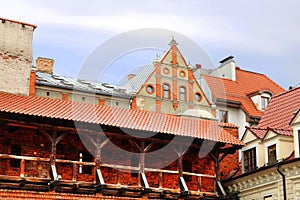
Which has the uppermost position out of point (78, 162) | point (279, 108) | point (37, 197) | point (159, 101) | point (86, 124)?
point (159, 101)

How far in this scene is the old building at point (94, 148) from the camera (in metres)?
22.8

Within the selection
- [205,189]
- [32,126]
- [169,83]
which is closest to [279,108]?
[205,189]

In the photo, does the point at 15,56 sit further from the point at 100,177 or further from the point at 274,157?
the point at 274,157

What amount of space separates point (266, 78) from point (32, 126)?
89.4 ft

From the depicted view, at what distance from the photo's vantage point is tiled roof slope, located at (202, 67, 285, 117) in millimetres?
41094

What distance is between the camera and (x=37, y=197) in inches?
859

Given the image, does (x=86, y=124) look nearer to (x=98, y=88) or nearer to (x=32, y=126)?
(x=32, y=126)

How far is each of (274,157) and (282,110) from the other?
331 centimetres

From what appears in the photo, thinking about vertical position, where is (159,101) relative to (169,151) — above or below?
above

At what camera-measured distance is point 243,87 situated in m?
43.5

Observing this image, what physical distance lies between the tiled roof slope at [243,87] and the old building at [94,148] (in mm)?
11446

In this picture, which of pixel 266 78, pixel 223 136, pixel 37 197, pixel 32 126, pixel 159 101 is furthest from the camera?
pixel 266 78

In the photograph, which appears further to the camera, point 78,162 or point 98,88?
point 98,88

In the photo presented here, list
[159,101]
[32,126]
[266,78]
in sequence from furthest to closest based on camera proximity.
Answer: [266,78] → [159,101] → [32,126]
